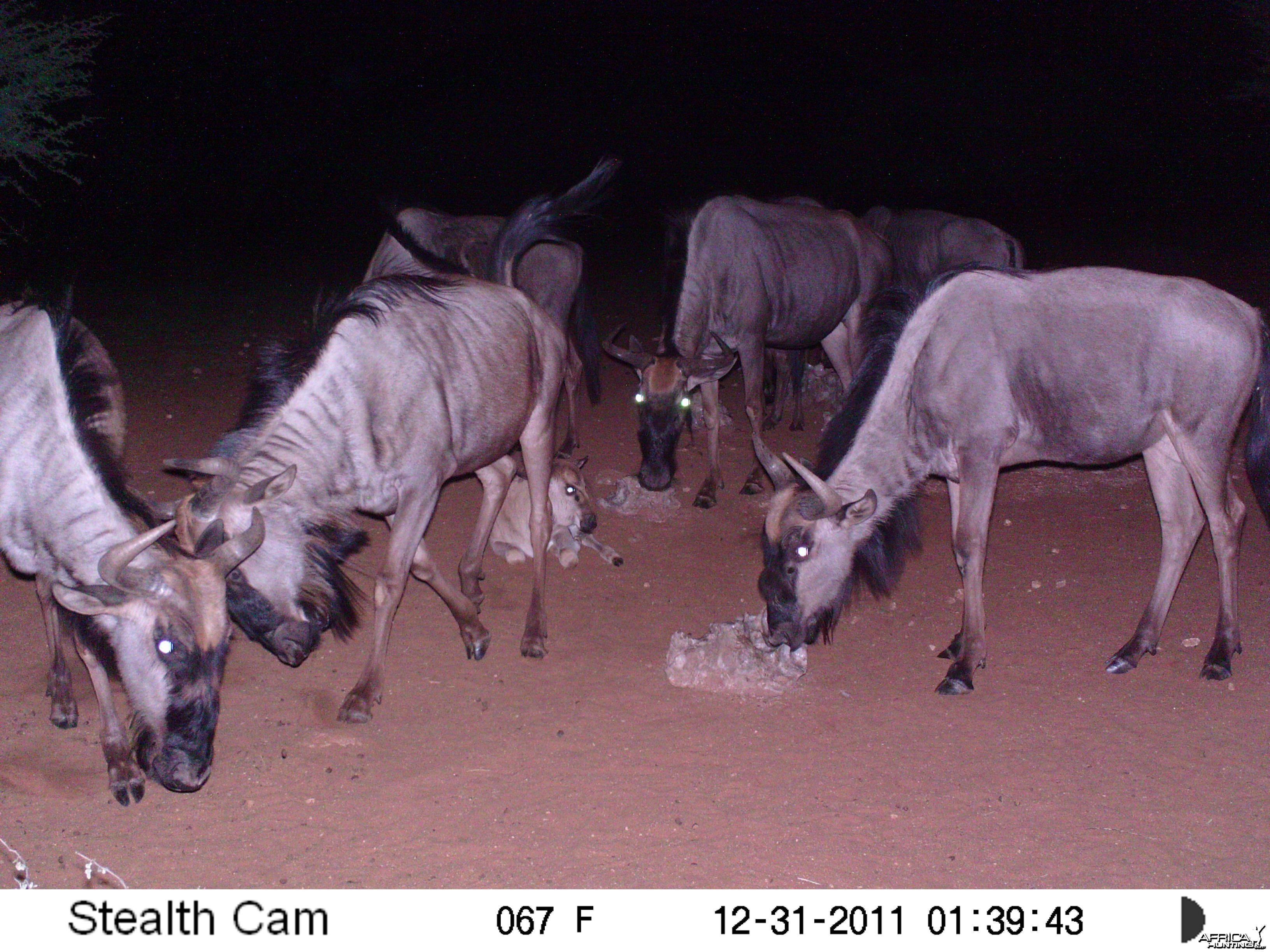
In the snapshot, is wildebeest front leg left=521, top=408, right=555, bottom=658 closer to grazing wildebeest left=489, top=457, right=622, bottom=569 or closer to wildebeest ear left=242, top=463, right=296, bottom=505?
grazing wildebeest left=489, top=457, right=622, bottom=569

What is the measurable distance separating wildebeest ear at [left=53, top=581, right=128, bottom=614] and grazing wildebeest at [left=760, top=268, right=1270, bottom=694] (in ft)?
8.50

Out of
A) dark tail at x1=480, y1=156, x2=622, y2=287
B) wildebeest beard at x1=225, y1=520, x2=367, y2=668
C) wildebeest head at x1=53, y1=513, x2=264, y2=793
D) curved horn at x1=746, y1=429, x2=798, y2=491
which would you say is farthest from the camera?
dark tail at x1=480, y1=156, x2=622, y2=287

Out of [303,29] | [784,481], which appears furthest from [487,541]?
[303,29]

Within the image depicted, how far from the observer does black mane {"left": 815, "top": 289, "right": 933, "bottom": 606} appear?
199 inches

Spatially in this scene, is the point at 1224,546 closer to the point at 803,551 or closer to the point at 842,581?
the point at 842,581

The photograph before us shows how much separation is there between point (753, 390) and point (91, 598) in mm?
5047

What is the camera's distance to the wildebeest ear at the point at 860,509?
15.8 feet

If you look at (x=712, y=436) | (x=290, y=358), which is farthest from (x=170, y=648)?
(x=712, y=436)

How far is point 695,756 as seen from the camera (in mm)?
4312

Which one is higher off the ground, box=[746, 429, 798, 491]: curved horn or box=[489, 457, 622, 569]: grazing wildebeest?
box=[746, 429, 798, 491]: curved horn

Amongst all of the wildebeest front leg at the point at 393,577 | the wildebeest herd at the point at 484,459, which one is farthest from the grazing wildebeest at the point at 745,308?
the wildebeest front leg at the point at 393,577

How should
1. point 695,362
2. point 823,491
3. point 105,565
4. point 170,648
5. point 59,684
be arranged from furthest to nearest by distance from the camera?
point 695,362 < point 823,491 < point 59,684 < point 170,648 < point 105,565

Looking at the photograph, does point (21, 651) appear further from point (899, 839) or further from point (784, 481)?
point (899, 839)

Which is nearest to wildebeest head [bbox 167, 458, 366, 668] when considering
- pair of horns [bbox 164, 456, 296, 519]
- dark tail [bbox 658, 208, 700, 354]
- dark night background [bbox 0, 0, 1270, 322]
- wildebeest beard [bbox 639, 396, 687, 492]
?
pair of horns [bbox 164, 456, 296, 519]
